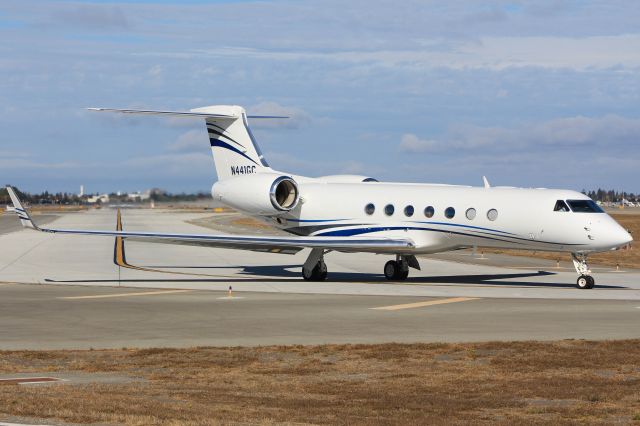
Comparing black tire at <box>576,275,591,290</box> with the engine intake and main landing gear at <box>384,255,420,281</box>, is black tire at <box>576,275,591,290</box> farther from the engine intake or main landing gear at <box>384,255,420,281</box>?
the engine intake

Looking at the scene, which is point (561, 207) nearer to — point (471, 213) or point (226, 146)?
point (471, 213)

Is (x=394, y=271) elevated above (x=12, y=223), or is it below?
below

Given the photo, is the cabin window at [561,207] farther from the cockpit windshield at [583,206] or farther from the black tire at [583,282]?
the black tire at [583,282]

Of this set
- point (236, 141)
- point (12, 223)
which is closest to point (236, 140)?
point (236, 141)

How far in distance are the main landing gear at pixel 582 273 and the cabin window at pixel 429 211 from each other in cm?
432

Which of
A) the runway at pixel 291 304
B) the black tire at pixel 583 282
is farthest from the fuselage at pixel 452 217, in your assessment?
the runway at pixel 291 304

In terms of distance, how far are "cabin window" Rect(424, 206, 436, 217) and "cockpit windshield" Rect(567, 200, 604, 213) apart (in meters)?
4.02

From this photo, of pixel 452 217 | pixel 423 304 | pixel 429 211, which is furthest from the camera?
pixel 429 211

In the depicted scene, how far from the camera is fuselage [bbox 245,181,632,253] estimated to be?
29.3m

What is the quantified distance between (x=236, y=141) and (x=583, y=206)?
12136mm

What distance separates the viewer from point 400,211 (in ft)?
105

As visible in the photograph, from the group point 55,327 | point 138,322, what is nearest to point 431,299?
point 138,322

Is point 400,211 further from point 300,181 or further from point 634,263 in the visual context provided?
point 634,263

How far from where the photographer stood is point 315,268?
106 ft
